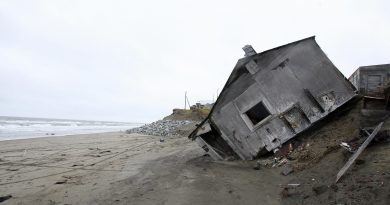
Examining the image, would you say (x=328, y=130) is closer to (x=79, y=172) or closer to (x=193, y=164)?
(x=193, y=164)

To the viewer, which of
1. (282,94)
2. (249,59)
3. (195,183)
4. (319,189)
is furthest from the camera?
(249,59)

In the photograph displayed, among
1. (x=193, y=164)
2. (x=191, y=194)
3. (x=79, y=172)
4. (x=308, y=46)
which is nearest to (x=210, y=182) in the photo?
(x=191, y=194)

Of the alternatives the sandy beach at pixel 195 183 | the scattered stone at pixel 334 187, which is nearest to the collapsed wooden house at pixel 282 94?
the sandy beach at pixel 195 183

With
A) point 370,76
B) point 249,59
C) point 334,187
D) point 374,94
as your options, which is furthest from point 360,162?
point 370,76

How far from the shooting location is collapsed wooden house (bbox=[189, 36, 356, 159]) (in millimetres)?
12859

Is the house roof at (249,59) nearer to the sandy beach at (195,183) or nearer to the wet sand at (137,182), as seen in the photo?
the wet sand at (137,182)

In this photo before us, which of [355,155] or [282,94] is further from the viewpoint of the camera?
[282,94]

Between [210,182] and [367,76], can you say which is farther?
[367,76]

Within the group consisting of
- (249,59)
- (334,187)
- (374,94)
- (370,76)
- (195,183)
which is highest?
(249,59)

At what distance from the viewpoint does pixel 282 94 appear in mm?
13008

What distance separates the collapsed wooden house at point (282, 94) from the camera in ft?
42.2

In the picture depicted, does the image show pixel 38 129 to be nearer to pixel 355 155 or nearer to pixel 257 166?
pixel 257 166

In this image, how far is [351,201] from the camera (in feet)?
22.0

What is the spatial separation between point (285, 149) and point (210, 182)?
4.18 meters
